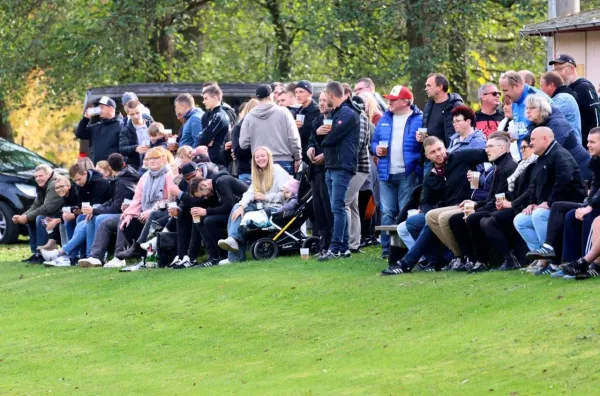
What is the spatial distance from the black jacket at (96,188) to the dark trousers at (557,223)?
9041 millimetres

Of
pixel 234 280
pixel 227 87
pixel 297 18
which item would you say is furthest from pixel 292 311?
pixel 297 18

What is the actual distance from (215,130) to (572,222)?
793 cm

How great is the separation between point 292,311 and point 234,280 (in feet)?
7.38

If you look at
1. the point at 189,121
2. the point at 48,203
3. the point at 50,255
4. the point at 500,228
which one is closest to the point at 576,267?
the point at 500,228

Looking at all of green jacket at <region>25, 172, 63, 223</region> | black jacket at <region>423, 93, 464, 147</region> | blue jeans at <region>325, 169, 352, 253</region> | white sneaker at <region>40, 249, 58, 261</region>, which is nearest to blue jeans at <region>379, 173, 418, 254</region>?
blue jeans at <region>325, 169, 352, 253</region>

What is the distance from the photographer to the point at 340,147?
16656mm

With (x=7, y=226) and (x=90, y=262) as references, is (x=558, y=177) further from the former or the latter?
(x=7, y=226)

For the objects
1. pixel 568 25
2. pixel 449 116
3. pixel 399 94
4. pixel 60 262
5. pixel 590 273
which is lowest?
pixel 60 262

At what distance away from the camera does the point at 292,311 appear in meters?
13.7

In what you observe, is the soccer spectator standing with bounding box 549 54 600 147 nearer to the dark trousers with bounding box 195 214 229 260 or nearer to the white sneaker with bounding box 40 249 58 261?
the dark trousers with bounding box 195 214 229 260

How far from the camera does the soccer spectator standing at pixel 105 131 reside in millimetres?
21578

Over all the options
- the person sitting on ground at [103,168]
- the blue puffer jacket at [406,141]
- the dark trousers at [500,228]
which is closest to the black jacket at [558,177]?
the dark trousers at [500,228]

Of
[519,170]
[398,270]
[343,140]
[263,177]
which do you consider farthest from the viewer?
[263,177]

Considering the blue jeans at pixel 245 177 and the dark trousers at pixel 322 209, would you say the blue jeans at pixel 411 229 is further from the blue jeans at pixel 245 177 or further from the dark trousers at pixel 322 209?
the blue jeans at pixel 245 177
